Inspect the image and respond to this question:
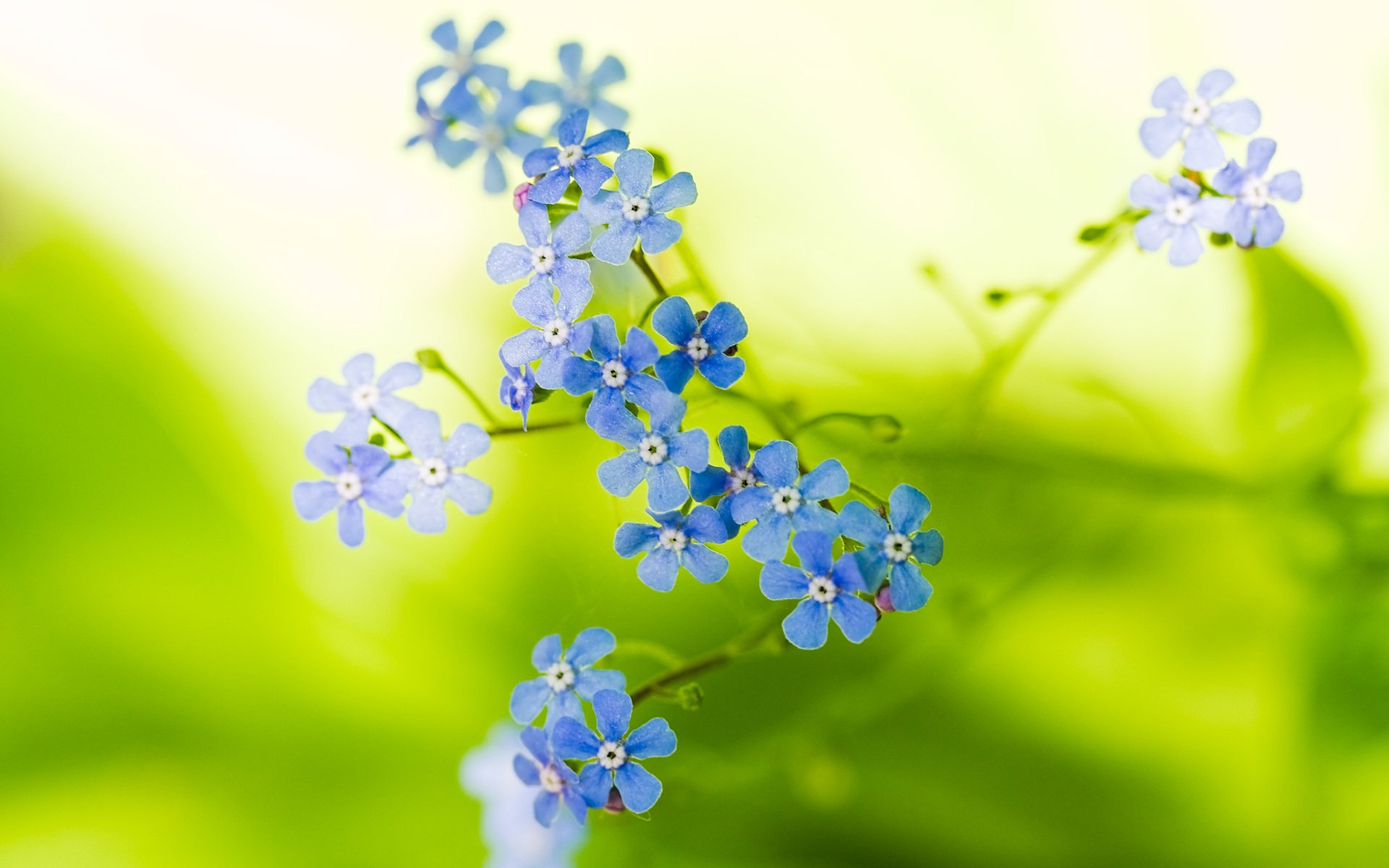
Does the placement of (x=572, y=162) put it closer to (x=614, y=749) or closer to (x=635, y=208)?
(x=635, y=208)

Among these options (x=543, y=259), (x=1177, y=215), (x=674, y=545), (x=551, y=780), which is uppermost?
(x=1177, y=215)

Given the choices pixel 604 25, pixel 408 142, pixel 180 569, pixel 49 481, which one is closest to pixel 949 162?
pixel 604 25

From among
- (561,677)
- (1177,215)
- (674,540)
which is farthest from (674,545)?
(1177,215)

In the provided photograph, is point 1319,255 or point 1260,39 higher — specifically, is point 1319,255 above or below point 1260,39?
below

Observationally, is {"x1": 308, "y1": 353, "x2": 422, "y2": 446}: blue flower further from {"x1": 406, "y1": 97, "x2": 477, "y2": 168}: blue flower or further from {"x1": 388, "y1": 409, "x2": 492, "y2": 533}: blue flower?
{"x1": 406, "y1": 97, "x2": 477, "y2": 168}: blue flower

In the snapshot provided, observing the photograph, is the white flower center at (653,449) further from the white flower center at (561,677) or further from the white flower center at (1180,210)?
the white flower center at (1180,210)

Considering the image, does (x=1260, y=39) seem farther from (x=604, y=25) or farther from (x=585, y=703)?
(x=585, y=703)

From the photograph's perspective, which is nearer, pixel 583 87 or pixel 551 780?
pixel 551 780
